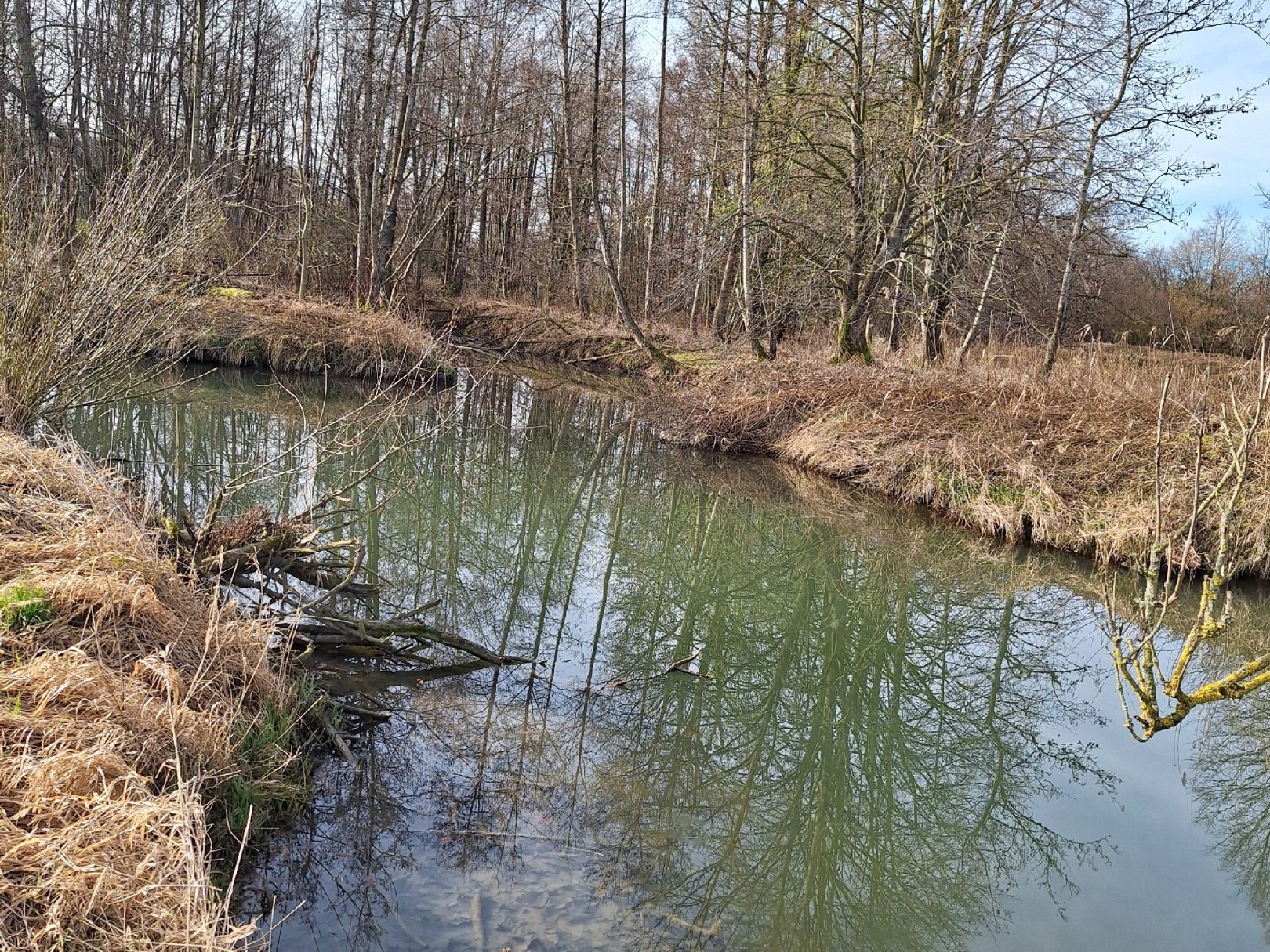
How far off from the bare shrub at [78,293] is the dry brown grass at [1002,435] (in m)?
8.32

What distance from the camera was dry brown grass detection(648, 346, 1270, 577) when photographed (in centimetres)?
943

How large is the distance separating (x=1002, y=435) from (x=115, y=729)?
10.4 metres

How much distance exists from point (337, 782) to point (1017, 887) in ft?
10.3

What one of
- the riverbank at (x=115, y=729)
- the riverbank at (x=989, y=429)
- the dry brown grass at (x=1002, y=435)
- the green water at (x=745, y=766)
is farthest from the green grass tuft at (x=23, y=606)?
the dry brown grass at (x=1002, y=435)

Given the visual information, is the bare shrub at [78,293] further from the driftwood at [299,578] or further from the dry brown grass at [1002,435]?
the dry brown grass at [1002,435]

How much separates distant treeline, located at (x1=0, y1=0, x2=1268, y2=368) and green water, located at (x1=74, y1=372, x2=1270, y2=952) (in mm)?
3163

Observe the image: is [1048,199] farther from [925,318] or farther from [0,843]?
[0,843]

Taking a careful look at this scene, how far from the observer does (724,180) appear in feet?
71.7

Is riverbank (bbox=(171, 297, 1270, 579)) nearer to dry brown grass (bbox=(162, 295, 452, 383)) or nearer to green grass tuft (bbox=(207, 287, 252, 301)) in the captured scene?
dry brown grass (bbox=(162, 295, 452, 383))

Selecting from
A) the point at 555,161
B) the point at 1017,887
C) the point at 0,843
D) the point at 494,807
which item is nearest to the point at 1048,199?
the point at 1017,887

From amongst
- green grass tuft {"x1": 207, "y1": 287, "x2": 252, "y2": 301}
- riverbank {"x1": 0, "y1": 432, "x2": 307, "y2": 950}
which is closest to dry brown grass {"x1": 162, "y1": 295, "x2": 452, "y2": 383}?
green grass tuft {"x1": 207, "y1": 287, "x2": 252, "y2": 301}

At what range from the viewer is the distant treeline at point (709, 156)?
13633mm

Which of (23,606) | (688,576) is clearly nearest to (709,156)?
(688,576)

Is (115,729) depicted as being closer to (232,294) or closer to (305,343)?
(305,343)
